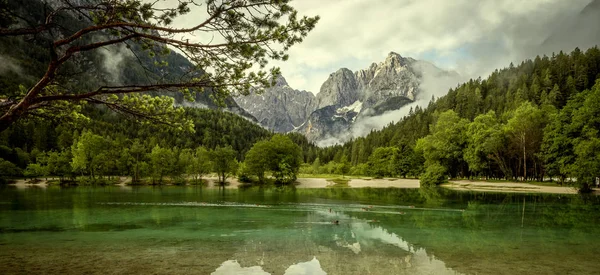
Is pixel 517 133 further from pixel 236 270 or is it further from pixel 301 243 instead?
pixel 236 270

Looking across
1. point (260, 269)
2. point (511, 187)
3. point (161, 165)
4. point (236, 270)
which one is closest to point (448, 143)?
point (511, 187)

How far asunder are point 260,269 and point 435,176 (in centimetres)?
8246

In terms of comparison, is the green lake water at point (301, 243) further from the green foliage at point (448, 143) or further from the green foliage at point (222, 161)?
the green foliage at point (222, 161)

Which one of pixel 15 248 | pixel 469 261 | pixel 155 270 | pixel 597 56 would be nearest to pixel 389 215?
pixel 469 261

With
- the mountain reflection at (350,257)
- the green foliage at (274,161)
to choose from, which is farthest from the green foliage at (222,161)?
the mountain reflection at (350,257)

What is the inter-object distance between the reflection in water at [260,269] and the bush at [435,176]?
80.5 m

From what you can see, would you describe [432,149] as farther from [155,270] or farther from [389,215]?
[155,270]

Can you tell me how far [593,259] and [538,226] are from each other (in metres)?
11.3

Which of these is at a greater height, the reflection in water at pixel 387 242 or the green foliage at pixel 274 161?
the green foliage at pixel 274 161

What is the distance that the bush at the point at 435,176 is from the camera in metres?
88.4

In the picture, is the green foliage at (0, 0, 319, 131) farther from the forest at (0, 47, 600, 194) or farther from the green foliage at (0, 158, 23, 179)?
the green foliage at (0, 158, 23, 179)

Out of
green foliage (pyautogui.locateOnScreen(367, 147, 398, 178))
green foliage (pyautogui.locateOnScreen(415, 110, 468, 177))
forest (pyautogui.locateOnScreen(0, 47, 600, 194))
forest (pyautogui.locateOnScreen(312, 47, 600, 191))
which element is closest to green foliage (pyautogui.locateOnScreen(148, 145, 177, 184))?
forest (pyautogui.locateOnScreen(0, 47, 600, 194))

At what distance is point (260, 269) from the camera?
1482cm

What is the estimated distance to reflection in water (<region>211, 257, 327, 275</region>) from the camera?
14.4 metres
